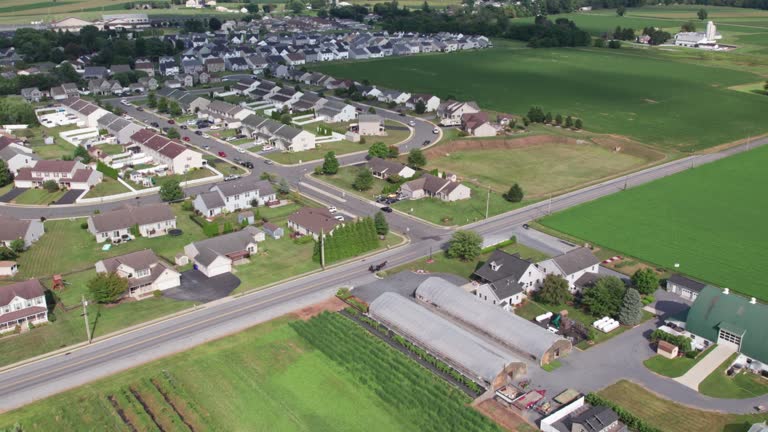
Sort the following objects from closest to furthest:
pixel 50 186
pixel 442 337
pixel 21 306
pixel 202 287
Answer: pixel 442 337 → pixel 21 306 → pixel 202 287 → pixel 50 186

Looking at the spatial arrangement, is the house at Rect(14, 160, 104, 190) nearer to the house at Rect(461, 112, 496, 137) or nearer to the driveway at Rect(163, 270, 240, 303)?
the driveway at Rect(163, 270, 240, 303)

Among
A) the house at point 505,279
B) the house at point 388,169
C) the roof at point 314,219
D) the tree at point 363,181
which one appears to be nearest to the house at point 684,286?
the house at point 505,279

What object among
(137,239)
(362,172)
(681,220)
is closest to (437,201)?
(362,172)

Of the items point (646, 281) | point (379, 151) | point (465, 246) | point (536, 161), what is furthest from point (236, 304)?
point (536, 161)

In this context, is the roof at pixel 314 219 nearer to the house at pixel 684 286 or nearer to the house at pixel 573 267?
the house at pixel 573 267

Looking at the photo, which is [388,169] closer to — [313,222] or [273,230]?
[313,222]

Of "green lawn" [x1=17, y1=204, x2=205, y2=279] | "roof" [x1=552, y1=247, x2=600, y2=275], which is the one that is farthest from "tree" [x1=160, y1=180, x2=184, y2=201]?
"roof" [x1=552, y1=247, x2=600, y2=275]
